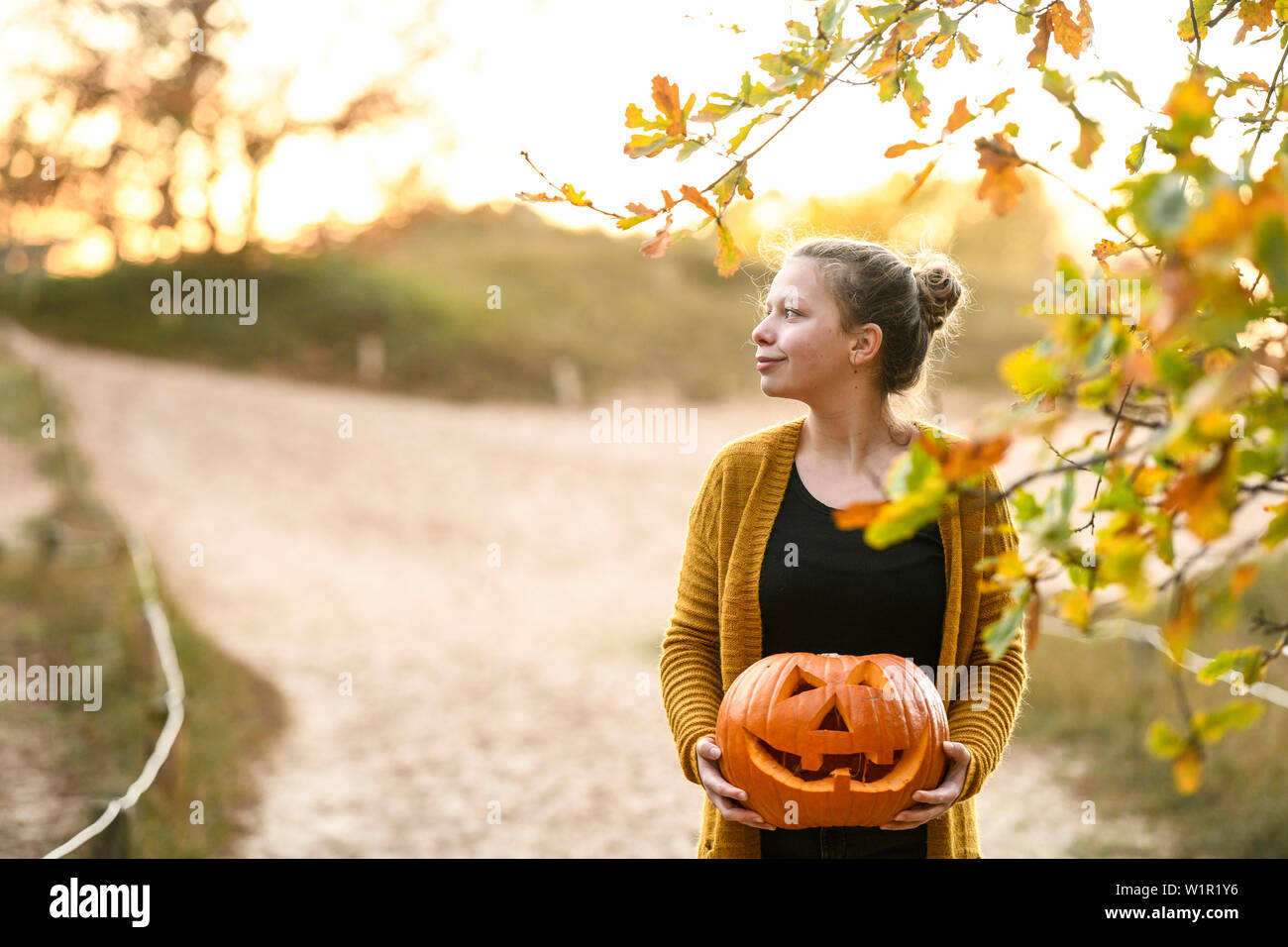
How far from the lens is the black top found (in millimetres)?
2303

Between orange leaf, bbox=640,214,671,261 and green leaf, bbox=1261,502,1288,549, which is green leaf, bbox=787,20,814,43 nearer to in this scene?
orange leaf, bbox=640,214,671,261

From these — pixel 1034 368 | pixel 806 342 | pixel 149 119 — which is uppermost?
pixel 149 119

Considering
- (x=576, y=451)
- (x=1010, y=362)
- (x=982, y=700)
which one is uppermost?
(x=576, y=451)

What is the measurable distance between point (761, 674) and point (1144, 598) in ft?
4.41

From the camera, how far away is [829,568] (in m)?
2.30

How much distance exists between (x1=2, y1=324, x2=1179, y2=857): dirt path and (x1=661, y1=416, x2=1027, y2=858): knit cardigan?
2.30 m

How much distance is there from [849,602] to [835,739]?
29 cm

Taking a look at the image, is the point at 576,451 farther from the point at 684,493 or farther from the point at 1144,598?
the point at 1144,598

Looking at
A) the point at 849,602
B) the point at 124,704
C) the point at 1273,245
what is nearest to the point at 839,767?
the point at 849,602

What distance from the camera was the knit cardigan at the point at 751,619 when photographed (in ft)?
7.55

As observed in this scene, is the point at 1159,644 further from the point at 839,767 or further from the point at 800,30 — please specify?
the point at 800,30

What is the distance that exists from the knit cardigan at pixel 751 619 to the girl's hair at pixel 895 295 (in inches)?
6.5
